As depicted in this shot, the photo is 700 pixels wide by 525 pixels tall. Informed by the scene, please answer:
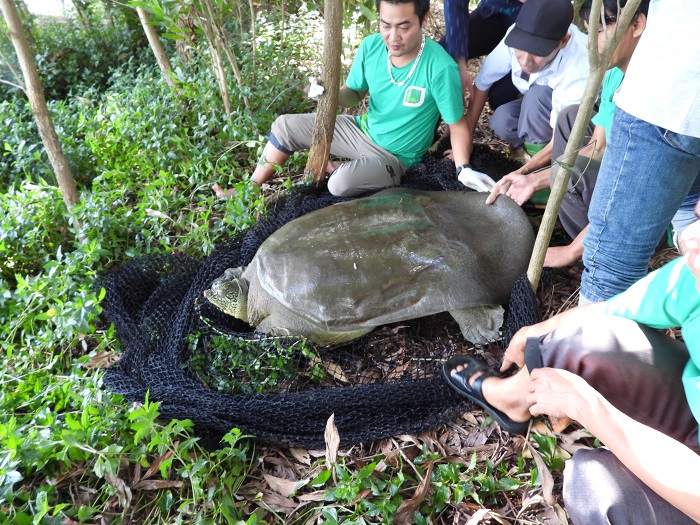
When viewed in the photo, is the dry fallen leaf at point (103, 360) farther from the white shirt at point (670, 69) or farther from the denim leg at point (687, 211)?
the denim leg at point (687, 211)

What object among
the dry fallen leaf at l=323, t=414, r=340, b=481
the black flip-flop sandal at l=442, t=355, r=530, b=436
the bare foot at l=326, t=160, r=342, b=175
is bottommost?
the dry fallen leaf at l=323, t=414, r=340, b=481

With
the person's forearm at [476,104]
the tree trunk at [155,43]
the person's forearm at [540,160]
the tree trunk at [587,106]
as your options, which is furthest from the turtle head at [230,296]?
the tree trunk at [155,43]

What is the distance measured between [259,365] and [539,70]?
2.27 metres

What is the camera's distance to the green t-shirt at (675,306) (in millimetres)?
1302

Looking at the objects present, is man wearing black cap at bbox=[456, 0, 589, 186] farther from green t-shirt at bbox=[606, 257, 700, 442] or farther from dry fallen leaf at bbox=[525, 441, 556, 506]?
dry fallen leaf at bbox=[525, 441, 556, 506]

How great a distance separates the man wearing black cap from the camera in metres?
2.61

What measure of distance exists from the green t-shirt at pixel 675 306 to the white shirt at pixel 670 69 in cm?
45

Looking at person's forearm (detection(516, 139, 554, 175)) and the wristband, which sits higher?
person's forearm (detection(516, 139, 554, 175))

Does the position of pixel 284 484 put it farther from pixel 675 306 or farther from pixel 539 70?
pixel 539 70

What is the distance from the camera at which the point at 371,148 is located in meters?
3.34

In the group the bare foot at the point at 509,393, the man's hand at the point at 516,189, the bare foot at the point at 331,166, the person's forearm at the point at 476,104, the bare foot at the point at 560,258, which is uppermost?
the person's forearm at the point at 476,104

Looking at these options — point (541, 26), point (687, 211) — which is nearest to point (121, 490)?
point (687, 211)

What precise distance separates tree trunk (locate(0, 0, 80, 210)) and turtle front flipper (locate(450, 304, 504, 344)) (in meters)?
2.44

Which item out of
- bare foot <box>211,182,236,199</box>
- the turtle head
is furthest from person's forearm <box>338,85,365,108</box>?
the turtle head
